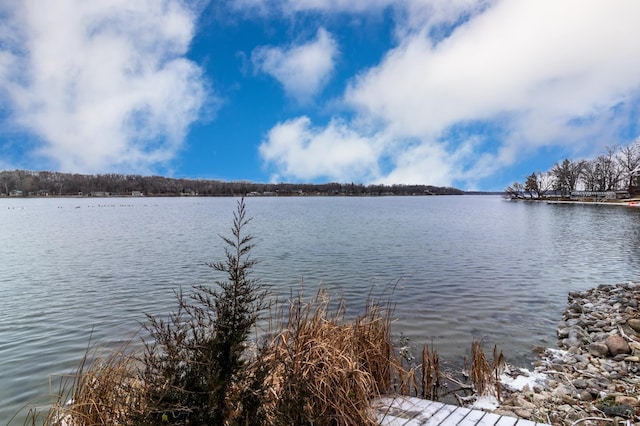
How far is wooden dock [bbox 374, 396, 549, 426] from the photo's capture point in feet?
13.3

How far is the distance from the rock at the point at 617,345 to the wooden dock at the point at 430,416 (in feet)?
15.0

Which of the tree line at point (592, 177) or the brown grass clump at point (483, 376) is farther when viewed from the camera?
the tree line at point (592, 177)

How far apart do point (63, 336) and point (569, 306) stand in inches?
577

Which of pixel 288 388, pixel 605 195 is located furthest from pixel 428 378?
pixel 605 195

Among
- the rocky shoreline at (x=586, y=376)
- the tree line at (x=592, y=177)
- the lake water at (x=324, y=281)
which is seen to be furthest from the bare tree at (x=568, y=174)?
the rocky shoreline at (x=586, y=376)

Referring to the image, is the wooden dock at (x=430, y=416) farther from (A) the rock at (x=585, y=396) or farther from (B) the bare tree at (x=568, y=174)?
(B) the bare tree at (x=568, y=174)

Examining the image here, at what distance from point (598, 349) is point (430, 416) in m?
5.39

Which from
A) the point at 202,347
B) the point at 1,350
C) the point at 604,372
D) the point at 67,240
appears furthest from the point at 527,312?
the point at 67,240

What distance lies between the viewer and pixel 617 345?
7.15 m

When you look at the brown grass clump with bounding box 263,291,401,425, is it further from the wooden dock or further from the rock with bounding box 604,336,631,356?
the rock with bounding box 604,336,631,356

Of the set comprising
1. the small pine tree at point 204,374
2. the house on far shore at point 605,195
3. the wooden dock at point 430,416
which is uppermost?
the house on far shore at point 605,195

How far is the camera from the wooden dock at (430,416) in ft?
13.3

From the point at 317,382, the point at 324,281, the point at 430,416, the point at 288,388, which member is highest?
the point at 288,388

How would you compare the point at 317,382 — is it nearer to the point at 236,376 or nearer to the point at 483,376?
the point at 236,376
